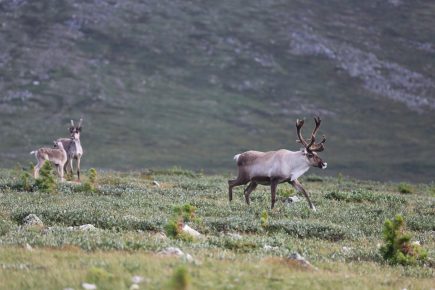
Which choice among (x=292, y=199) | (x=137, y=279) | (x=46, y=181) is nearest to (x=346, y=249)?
(x=137, y=279)

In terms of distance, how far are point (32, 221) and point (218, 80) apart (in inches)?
4500

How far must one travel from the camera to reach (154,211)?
18562 mm

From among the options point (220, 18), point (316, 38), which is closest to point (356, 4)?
point (316, 38)

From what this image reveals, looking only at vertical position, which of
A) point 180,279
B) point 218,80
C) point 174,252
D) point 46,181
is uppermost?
point 180,279

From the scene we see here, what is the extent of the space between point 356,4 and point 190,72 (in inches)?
1830

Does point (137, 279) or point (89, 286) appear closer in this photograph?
point (89, 286)

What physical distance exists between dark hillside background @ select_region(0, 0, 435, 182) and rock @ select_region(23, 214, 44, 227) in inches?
2814

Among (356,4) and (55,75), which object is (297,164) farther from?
(356,4)

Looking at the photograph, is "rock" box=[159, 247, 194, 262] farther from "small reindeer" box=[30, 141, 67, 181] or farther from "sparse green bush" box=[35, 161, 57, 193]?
"small reindeer" box=[30, 141, 67, 181]

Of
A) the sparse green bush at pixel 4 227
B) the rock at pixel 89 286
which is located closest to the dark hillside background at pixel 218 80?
the sparse green bush at pixel 4 227

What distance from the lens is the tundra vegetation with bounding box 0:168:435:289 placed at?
9930mm

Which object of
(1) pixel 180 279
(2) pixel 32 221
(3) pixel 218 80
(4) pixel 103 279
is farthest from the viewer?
(3) pixel 218 80

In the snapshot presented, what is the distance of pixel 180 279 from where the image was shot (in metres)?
8.58

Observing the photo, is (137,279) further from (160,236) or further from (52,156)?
(52,156)
